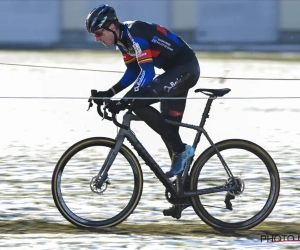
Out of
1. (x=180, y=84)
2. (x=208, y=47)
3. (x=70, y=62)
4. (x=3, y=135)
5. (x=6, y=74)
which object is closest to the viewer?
(x=180, y=84)

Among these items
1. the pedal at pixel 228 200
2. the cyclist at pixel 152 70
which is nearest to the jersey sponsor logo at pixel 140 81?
the cyclist at pixel 152 70

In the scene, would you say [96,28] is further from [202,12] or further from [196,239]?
[202,12]

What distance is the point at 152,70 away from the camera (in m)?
7.53

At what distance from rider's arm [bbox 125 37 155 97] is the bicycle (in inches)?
8.7

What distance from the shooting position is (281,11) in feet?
146

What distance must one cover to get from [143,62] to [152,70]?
0.08m

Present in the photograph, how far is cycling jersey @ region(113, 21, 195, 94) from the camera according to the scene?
7.52 m

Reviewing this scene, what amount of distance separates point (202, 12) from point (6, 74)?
21830 mm

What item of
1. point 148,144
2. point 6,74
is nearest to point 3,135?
point 148,144

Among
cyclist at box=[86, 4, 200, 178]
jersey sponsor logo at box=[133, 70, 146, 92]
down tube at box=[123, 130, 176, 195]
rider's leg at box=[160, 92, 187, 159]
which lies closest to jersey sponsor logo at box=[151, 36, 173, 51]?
cyclist at box=[86, 4, 200, 178]

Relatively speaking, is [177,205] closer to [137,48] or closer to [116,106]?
[116,106]

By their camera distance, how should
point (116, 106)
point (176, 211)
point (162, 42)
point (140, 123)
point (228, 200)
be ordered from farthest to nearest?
point (140, 123), point (228, 200), point (176, 211), point (162, 42), point (116, 106)

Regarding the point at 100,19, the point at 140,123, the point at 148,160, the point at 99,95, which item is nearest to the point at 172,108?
the point at 148,160

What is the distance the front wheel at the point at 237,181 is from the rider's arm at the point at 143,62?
2.17ft
